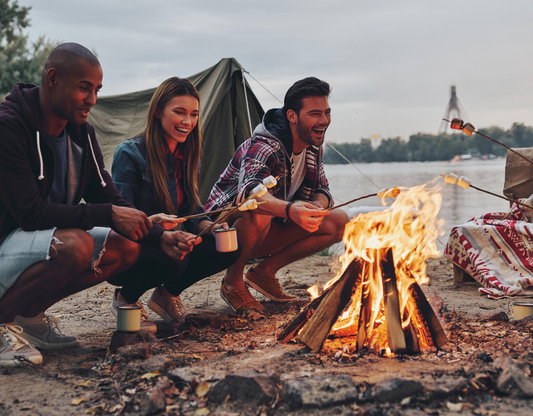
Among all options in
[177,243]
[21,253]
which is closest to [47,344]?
[21,253]

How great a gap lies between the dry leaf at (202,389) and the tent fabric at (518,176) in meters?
3.48

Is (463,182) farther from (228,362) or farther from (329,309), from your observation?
(228,362)

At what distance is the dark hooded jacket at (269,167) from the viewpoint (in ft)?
10.3

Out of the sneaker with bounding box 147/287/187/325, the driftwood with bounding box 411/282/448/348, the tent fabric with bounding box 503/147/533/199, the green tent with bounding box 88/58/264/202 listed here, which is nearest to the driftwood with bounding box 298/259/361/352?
the driftwood with bounding box 411/282/448/348

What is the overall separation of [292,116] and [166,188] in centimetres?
109

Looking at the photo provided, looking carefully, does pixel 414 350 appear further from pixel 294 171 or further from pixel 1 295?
pixel 1 295

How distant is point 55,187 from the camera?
2.37 meters

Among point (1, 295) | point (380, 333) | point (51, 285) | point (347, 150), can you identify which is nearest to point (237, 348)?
point (380, 333)

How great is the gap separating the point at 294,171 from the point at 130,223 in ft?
4.90

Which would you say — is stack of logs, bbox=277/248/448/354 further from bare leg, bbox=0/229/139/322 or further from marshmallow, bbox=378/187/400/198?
bare leg, bbox=0/229/139/322

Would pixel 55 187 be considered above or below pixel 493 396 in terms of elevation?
above

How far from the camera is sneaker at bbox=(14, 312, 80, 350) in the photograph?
239 centimetres

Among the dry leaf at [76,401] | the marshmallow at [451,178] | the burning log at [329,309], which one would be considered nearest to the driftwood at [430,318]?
the burning log at [329,309]

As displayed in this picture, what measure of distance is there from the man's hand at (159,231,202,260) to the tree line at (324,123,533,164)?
2.87 meters
